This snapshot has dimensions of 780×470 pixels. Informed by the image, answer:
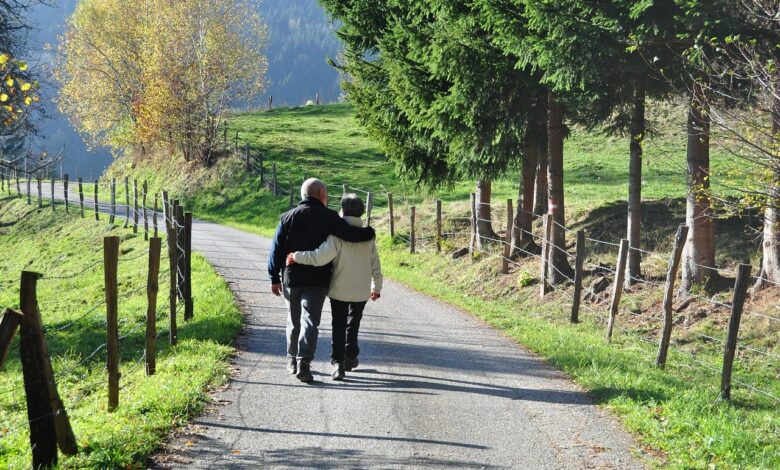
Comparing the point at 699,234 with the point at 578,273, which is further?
the point at 699,234

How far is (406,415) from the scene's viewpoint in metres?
7.39

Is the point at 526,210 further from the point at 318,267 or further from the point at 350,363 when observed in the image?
the point at 318,267

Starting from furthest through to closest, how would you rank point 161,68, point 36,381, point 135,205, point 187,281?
point 161,68 → point 135,205 → point 187,281 → point 36,381

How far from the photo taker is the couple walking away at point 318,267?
8484 millimetres

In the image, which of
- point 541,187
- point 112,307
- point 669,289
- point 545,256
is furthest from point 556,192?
Answer: point 112,307

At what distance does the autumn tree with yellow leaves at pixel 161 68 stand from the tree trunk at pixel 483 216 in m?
22.2

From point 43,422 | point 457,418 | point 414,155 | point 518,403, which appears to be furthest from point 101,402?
point 414,155

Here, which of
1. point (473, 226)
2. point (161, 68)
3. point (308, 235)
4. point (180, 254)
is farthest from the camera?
point (161, 68)

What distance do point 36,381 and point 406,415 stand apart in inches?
124

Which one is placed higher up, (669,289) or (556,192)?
(556,192)

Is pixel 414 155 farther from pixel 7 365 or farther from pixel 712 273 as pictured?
pixel 7 365

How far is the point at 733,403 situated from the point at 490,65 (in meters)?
8.13

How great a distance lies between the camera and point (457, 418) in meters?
7.34

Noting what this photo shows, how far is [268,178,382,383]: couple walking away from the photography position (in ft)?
27.8
